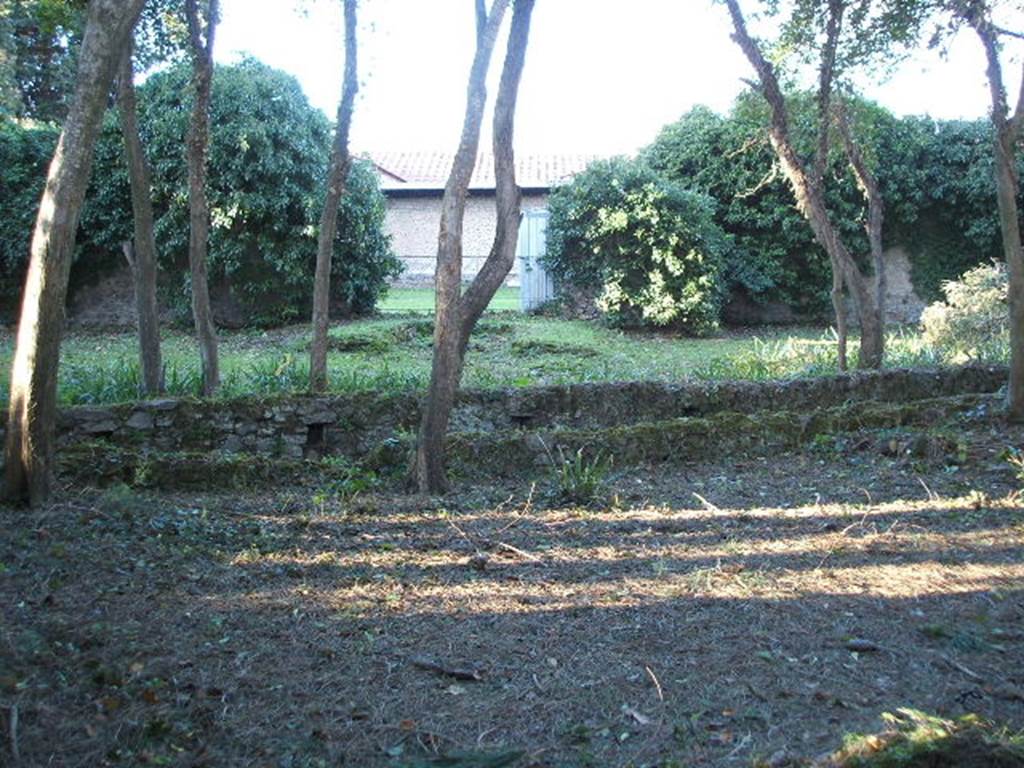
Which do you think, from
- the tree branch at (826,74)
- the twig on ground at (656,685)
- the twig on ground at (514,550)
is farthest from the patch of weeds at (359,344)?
the twig on ground at (656,685)

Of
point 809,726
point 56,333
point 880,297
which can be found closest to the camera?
point 809,726

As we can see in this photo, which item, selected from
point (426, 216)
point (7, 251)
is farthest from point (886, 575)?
point (426, 216)

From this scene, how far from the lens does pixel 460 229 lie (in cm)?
641

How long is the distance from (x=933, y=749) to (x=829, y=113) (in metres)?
8.78

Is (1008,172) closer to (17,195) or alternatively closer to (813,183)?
(813,183)

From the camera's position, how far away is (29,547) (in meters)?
4.89

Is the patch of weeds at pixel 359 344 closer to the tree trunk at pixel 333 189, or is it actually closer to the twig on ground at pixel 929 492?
the tree trunk at pixel 333 189

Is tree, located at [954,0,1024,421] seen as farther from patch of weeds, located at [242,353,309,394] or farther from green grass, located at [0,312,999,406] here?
patch of weeds, located at [242,353,309,394]

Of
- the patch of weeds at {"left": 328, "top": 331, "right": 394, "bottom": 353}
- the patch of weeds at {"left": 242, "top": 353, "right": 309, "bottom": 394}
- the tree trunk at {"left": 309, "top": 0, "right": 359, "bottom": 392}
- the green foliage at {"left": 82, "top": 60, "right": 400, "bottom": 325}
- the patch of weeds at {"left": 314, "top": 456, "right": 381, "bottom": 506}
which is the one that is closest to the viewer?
the patch of weeds at {"left": 314, "top": 456, "right": 381, "bottom": 506}

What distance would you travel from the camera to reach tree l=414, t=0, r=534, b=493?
20.9ft

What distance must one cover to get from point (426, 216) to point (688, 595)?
86.9ft

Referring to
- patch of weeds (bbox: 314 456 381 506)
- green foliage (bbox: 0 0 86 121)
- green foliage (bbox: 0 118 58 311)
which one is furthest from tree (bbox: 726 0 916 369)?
green foliage (bbox: 0 0 86 121)

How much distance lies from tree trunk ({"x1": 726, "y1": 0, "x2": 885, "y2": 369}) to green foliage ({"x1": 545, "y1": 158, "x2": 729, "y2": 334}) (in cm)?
472

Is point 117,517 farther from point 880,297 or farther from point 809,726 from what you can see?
point 880,297
